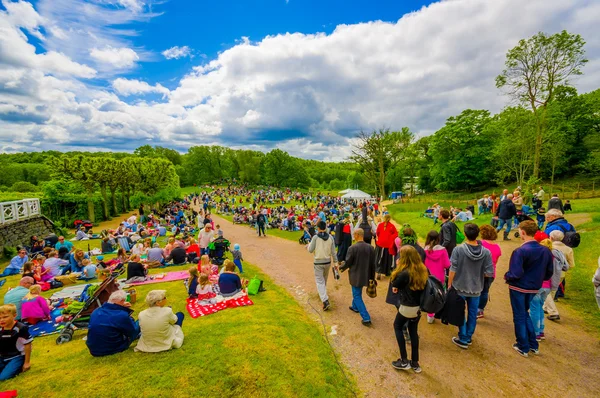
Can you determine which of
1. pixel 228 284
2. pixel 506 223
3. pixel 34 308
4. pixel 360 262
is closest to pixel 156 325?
pixel 228 284

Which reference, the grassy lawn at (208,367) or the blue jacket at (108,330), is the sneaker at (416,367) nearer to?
the grassy lawn at (208,367)

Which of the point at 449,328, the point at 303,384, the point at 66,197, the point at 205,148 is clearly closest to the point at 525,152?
the point at 449,328

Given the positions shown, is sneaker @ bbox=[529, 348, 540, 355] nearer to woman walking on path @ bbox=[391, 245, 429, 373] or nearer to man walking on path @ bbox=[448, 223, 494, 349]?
man walking on path @ bbox=[448, 223, 494, 349]

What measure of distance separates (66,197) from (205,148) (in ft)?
213

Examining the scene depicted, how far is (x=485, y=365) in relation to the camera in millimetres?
3945

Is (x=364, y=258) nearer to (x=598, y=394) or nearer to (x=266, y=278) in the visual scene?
(x=598, y=394)

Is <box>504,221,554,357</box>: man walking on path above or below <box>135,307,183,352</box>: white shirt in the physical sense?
above

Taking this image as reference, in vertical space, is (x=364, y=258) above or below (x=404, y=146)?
below

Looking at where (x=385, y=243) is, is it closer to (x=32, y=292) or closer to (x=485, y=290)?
(x=485, y=290)

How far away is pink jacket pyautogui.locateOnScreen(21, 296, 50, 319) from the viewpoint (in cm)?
563

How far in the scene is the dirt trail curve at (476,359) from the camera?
11.6 feet

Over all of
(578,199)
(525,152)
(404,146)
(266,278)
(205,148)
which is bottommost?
(266,278)

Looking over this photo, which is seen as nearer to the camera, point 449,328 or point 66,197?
point 449,328

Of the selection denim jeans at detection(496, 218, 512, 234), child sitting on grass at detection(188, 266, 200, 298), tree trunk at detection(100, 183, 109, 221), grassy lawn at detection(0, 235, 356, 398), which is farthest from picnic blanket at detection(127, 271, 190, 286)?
tree trunk at detection(100, 183, 109, 221)
